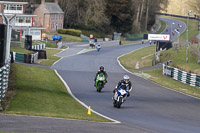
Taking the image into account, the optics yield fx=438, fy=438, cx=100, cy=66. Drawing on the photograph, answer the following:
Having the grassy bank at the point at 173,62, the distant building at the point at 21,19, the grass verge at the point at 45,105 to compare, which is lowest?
the grassy bank at the point at 173,62

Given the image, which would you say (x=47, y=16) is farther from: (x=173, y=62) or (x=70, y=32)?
(x=173, y=62)

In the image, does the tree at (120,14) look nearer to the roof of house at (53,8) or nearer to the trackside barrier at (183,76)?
the roof of house at (53,8)

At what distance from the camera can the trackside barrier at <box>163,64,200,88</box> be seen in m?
34.9

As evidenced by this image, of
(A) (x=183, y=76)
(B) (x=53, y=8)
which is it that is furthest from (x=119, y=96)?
(B) (x=53, y=8)

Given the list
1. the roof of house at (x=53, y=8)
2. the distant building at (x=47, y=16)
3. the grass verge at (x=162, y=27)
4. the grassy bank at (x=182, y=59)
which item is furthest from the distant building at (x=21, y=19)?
the grass verge at (x=162, y=27)

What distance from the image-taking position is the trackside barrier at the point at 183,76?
3491cm

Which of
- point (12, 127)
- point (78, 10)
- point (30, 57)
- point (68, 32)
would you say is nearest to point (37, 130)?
point (12, 127)

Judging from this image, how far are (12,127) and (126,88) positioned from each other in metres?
8.95

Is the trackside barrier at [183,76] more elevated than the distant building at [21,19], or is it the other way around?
the distant building at [21,19]

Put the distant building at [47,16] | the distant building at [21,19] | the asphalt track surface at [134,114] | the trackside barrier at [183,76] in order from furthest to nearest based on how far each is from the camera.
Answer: the distant building at [47,16] → the distant building at [21,19] → the trackside barrier at [183,76] → the asphalt track surface at [134,114]

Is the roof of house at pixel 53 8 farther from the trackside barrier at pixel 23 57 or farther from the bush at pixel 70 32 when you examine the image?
the trackside barrier at pixel 23 57

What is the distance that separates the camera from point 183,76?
3694 cm

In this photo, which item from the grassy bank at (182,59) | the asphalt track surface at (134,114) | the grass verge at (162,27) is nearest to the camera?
the asphalt track surface at (134,114)

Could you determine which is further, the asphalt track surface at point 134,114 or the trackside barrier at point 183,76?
the trackside barrier at point 183,76
